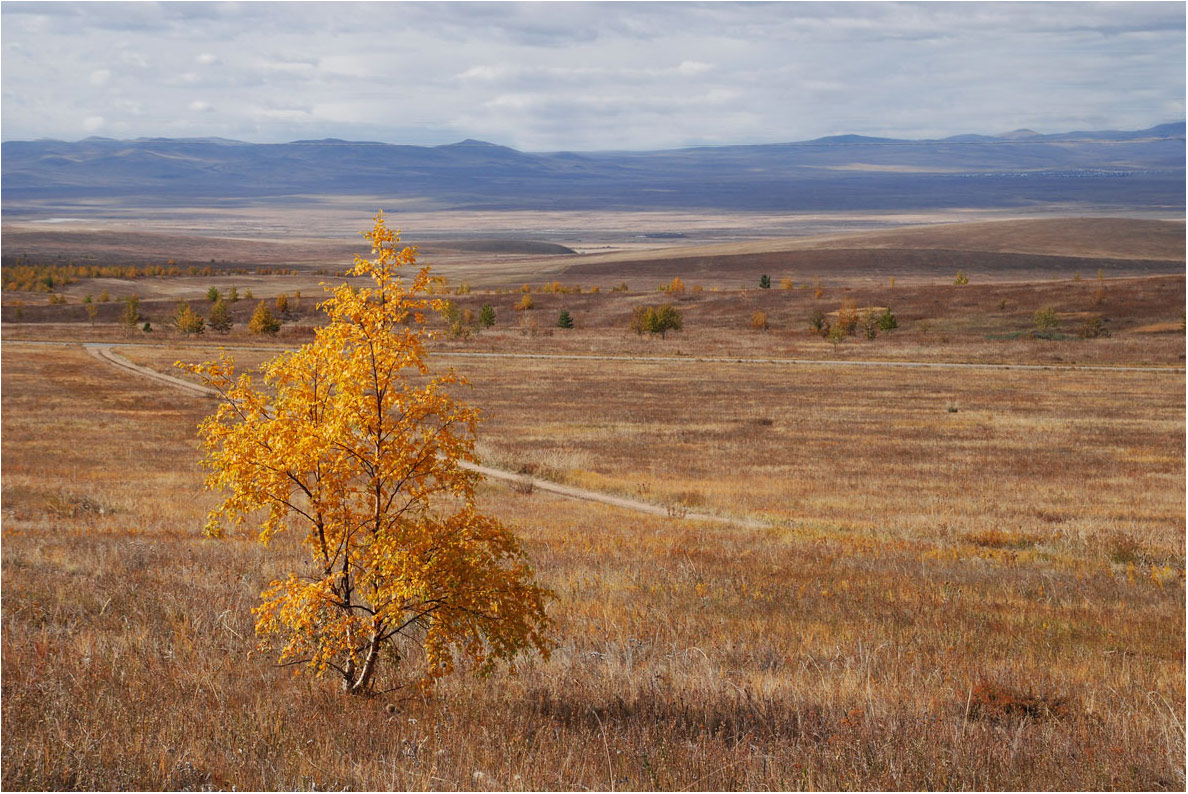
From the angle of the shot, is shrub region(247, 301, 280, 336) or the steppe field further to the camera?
shrub region(247, 301, 280, 336)

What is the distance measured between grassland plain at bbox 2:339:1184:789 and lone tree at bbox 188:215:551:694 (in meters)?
0.69

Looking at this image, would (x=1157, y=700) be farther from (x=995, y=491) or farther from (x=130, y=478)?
(x=130, y=478)

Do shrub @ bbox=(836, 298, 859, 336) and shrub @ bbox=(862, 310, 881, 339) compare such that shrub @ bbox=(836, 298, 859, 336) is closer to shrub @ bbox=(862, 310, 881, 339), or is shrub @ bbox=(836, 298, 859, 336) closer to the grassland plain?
shrub @ bbox=(862, 310, 881, 339)

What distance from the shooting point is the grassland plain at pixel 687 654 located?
708cm

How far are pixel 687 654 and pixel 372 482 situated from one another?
164 inches

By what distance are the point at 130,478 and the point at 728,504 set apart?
61.7ft

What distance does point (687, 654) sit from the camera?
1066cm

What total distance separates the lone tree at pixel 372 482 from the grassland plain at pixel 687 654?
694 mm

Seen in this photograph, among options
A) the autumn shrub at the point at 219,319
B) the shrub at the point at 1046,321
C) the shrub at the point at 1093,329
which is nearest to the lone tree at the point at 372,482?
the shrub at the point at 1093,329

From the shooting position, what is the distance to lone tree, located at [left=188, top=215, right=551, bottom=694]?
802 centimetres

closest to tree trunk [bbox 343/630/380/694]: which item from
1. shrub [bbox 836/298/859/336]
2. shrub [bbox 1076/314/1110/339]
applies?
shrub [bbox 836/298/859/336]

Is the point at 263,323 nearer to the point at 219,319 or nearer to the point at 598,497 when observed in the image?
the point at 219,319

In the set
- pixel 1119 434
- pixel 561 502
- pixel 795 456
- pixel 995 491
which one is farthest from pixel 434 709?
pixel 1119 434

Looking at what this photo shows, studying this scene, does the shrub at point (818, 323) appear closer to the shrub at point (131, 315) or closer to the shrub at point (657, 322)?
the shrub at point (657, 322)
